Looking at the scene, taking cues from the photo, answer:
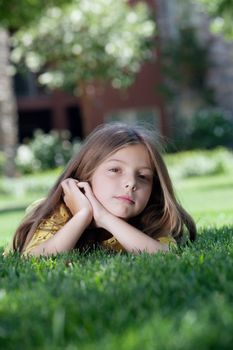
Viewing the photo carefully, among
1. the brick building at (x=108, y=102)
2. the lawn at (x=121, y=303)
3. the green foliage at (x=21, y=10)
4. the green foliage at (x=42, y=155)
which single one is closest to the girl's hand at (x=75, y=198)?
the lawn at (x=121, y=303)

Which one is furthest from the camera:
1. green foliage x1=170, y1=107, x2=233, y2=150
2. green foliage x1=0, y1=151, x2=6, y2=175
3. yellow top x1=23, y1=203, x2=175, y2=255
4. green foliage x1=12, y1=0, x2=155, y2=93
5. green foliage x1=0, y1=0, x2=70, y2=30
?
green foliage x1=170, y1=107, x2=233, y2=150

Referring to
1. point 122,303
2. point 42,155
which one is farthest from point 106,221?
point 42,155

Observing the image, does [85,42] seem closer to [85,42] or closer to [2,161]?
[85,42]

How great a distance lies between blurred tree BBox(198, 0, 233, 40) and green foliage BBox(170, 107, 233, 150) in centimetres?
1090

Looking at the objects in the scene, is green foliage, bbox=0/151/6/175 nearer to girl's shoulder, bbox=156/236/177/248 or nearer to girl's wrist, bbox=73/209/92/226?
girl's shoulder, bbox=156/236/177/248

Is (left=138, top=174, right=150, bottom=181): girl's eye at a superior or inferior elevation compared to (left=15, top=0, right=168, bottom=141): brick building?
superior

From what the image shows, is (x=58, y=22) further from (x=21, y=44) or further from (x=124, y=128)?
(x=124, y=128)

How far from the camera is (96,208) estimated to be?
13.9 feet

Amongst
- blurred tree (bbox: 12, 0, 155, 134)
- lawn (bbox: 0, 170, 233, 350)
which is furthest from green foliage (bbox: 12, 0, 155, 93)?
lawn (bbox: 0, 170, 233, 350)

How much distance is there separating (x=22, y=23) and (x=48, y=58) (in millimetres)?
11721

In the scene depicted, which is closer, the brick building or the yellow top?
the yellow top

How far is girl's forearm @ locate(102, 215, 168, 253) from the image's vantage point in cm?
404

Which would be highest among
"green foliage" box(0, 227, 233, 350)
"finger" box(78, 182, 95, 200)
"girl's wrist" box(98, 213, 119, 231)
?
"green foliage" box(0, 227, 233, 350)

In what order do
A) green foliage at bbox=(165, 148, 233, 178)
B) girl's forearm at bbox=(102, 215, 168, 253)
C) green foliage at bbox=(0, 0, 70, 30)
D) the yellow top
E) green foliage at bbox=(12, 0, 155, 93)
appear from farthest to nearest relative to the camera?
1. green foliage at bbox=(12, 0, 155, 93)
2. green foliage at bbox=(165, 148, 233, 178)
3. green foliage at bbox=(0, 0, 70, 30)
4. the yellow top
5. girl's forearm at bbox=(102, 215, 168, 253)
